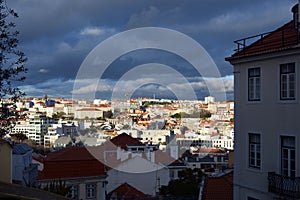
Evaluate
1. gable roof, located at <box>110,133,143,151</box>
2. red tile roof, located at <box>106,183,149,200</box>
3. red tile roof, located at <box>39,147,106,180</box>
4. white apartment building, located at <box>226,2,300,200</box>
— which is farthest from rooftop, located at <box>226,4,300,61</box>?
gable roof, located at <box>110,133,143,151</box>

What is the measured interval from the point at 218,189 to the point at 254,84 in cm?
561

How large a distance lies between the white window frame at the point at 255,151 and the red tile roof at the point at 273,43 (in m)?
3.04

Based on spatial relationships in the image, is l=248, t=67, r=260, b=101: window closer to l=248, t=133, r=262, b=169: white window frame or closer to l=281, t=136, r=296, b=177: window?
l=248, t=133, r=262, b=169: white window frame

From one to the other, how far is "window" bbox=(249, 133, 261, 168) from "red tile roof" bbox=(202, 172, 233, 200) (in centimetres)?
299

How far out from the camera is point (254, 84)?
1566 cm

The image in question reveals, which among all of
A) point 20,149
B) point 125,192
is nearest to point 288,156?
point 20,149

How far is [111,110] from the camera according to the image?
151 meters

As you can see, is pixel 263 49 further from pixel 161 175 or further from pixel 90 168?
pixel 161 175

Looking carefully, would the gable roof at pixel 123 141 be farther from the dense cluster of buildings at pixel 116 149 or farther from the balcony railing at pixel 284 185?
the balcony railing at pixel 284 185

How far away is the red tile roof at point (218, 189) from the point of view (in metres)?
18.4

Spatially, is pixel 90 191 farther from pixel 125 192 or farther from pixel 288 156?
pixel 288 156

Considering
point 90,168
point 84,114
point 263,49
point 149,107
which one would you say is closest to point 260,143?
point 263,49

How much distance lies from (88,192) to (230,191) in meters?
10.5

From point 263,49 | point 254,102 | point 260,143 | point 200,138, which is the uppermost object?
point 263,49
